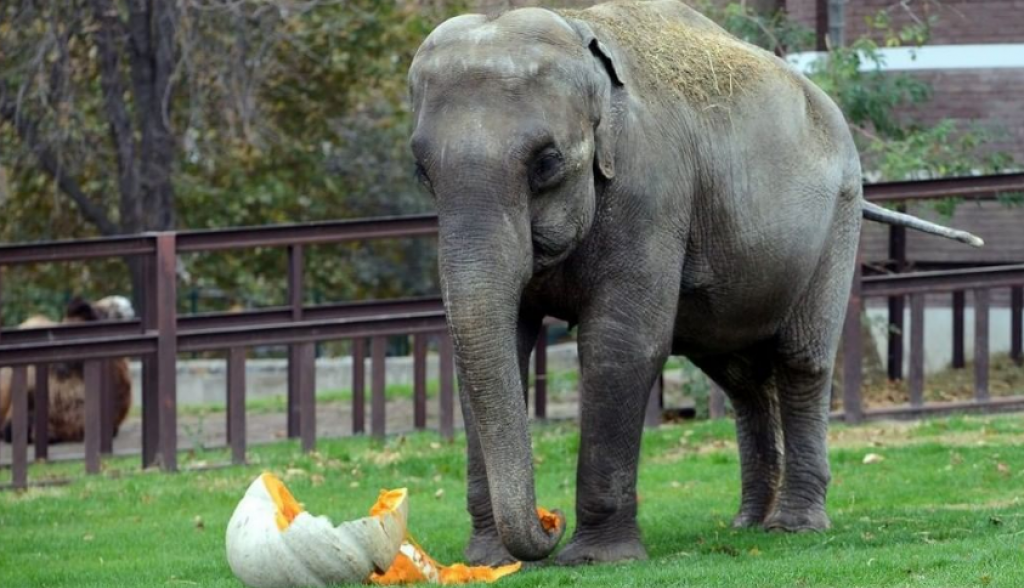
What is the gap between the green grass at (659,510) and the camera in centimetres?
848

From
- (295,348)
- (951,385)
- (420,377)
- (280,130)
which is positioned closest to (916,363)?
(951,385)

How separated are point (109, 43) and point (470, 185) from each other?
1334 centimetres

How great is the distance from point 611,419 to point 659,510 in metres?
3.02

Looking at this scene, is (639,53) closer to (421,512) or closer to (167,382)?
(421,512)

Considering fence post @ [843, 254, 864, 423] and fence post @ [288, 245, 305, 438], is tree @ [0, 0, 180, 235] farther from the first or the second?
fence post @ [843, 254, 864, 423]

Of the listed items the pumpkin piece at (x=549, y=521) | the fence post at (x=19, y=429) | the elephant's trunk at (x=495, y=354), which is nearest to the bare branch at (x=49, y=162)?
the fence post at (x=19, y=429)

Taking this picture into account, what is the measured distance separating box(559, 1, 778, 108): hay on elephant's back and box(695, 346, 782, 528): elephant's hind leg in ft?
5.20

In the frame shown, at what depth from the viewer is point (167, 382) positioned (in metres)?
14.6

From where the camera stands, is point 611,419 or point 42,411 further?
point 42,411

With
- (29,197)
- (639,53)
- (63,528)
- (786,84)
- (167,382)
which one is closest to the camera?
(639,53)

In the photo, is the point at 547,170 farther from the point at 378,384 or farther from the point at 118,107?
the point at 118,107

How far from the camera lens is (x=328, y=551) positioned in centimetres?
850

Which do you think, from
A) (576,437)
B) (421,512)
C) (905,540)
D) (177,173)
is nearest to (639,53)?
(905,540)

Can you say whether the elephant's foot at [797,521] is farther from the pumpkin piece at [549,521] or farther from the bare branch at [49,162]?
the bare branch at [49,162]
